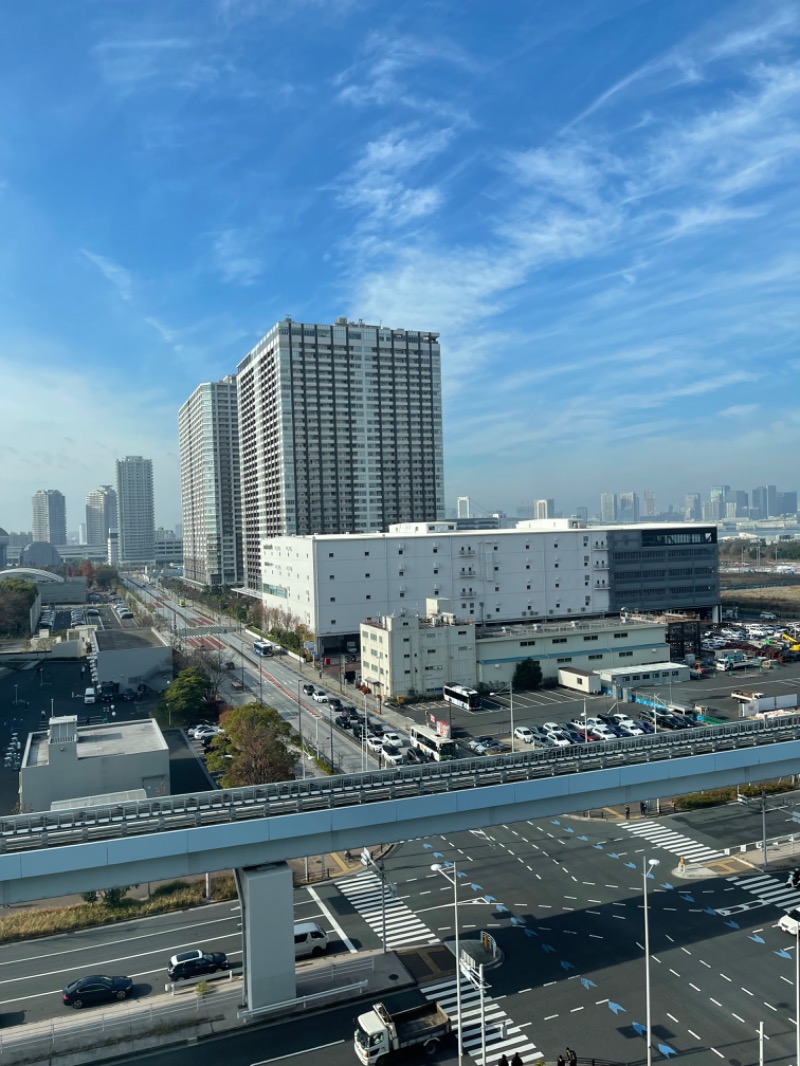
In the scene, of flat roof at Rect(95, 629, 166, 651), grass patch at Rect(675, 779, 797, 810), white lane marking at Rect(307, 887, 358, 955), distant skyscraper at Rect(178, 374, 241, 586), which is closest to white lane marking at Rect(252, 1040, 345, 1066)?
white lane marking at Rect(307, 887, 358, 955)

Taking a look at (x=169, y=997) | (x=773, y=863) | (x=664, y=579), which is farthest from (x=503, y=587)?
(x=169, y=997)

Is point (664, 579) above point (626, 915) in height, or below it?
above

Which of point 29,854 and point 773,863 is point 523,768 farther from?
point 29,854

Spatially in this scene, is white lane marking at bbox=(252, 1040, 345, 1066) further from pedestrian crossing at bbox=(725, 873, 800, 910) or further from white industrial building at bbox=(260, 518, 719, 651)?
white industrial building at bbox=(260, 518, 719, 651)

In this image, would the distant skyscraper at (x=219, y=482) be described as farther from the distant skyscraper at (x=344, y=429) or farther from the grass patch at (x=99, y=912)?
the grass patch at (x=99, y=912)

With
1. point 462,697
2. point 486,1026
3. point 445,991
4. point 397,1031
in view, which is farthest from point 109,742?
point 486,1026
